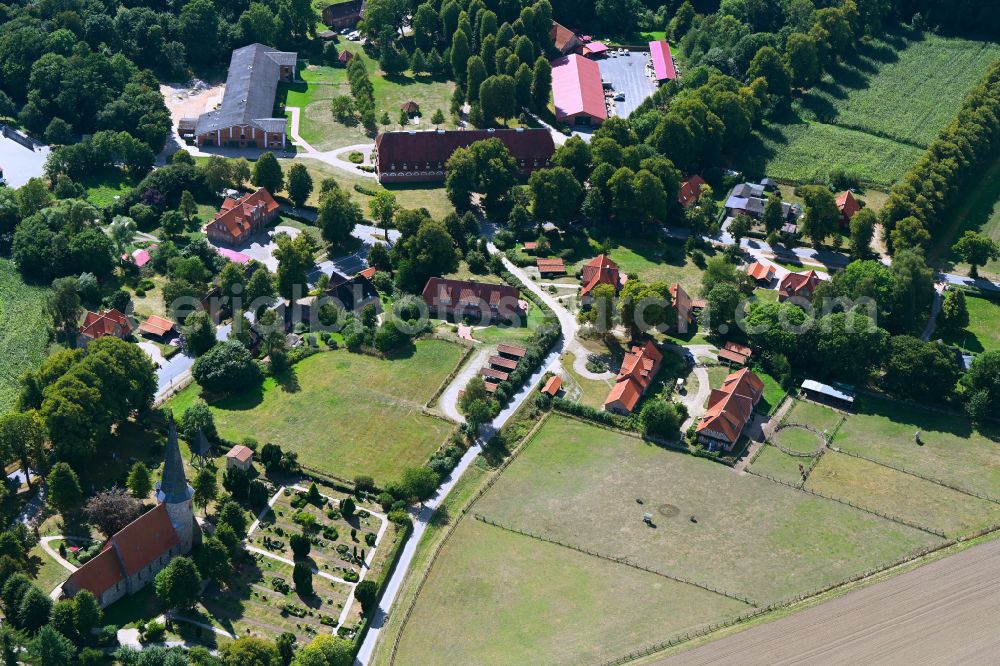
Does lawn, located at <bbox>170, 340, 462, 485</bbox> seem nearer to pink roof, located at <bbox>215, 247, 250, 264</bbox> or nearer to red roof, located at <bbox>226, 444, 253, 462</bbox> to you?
red roof, located at <bbox>226, 444, 253, 462</bbox>

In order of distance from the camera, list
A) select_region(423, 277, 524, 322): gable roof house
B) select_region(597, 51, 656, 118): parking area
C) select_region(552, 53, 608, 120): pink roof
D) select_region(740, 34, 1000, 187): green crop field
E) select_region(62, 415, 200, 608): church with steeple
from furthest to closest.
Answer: select_region(597, 51, 656, 118): parking area → select_region(552, 53, 608, 120): pink roof → select_region(740, 34, 1000, 187): green crop field → select_region(423, 277, 524, 322): gable roof house → select_region(62, 415, 200, 608): church with steeple

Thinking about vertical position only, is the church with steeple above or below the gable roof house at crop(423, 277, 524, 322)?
above

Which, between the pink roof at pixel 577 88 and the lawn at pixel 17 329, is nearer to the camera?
the lawn at pixel 17 329

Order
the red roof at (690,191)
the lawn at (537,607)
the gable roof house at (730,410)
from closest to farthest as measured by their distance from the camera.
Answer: the lawn at (537,607), the gable roof house at (730,410), the red roof at (690,191)

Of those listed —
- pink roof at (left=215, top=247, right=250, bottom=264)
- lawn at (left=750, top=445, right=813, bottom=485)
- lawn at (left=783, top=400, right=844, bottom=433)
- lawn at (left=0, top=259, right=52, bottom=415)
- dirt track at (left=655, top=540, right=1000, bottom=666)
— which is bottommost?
pink roof at (left=215, top=247, right=250, bottom=264)

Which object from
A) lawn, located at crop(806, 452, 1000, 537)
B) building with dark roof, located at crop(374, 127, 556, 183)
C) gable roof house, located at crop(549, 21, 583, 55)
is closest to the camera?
lawn, located at crop(806, 452, 1000, 537)

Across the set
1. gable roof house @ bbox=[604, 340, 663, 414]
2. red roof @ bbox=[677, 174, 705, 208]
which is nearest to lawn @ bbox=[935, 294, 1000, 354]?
gable roof house @ bbox=[604, 340, 663, 414]

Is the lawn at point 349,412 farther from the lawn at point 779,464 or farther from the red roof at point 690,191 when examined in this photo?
the red roof at point 690,191

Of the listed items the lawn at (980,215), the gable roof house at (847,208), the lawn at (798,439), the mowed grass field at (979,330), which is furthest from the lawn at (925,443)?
the gable roof house at (847,208)
